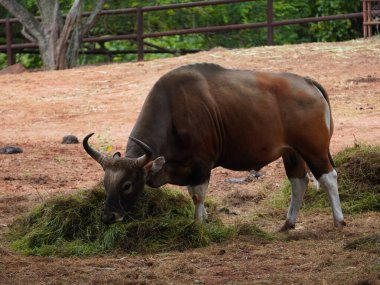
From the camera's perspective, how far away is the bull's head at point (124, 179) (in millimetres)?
9000

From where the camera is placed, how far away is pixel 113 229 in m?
9.08

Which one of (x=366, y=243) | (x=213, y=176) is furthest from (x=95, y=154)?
(x=213, y=176)

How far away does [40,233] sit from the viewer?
9.24 m

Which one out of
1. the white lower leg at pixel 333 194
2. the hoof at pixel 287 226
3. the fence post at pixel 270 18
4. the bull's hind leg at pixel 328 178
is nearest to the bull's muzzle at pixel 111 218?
the hoof at pixel 287 226

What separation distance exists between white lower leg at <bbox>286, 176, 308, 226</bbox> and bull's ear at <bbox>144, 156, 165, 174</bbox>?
63.4 inches

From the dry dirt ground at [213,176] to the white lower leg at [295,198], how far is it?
0.43 ft

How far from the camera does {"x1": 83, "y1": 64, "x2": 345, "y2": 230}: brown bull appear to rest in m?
9.54

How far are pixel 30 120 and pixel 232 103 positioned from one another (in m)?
9.18

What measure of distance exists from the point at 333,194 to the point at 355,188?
40.0 inches

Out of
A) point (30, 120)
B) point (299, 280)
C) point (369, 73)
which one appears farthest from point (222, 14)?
point (299, 280)

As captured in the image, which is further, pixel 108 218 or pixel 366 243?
pixel 108 218

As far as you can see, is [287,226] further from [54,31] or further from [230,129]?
[54,31]

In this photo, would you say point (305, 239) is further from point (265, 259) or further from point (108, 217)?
point (108, 217)

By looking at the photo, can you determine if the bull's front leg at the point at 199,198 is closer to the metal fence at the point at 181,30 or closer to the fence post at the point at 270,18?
the metal fence at the point at 181,30
